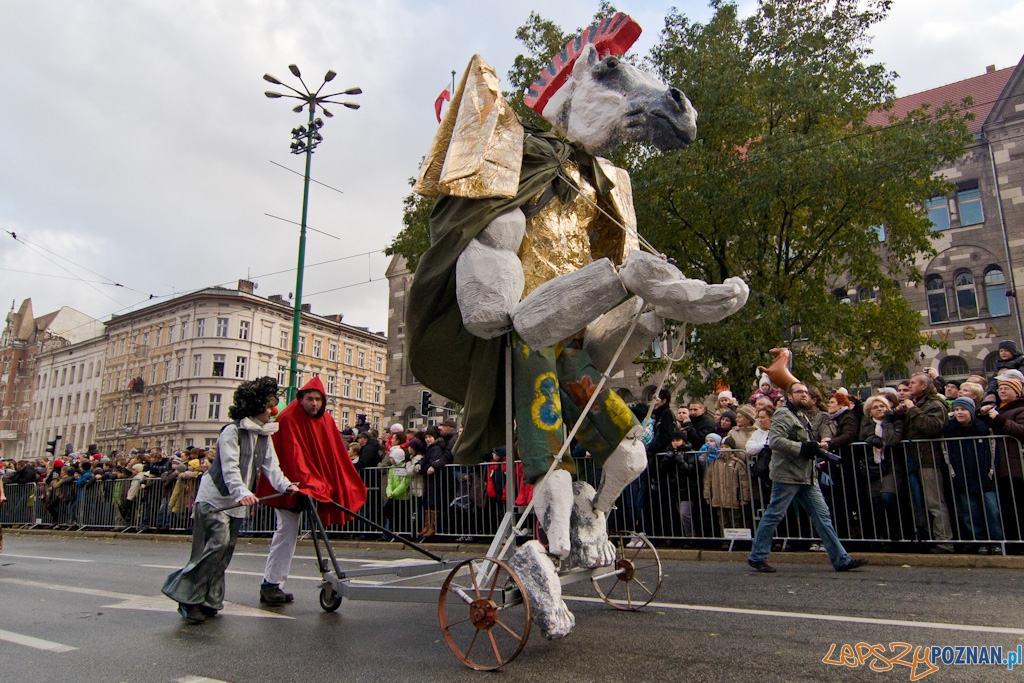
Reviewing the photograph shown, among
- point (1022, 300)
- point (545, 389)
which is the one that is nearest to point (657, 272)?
point (545, 389)

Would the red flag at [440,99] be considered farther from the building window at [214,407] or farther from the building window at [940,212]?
the building window at [214,407]

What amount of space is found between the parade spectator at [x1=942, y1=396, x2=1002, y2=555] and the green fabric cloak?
207 inches

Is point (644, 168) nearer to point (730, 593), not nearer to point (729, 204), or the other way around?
point (729, 204)

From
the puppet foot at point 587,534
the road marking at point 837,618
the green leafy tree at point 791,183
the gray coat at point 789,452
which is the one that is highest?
the green leafy tree at point 791,183

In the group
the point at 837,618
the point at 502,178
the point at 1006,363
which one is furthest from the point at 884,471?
the point at 502,178

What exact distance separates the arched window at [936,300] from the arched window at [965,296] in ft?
1.43

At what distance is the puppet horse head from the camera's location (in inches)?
151

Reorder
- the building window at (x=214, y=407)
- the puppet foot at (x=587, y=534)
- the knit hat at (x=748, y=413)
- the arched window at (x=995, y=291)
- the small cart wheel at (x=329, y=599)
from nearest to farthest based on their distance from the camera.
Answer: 1. the puppet foot at (x=587, y=534)
2. the small cart wheel at (x=329, y=599)
3. the knit hat at (x=748, y=413)
4. the arched window at (x=995, y=291)
5. the building window at (x=214, y=407)

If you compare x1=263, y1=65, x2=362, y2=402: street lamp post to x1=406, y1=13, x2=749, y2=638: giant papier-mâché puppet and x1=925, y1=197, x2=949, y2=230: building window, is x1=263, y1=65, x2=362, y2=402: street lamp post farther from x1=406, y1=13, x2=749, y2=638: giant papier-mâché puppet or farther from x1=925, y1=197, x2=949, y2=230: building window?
x1=925, y1=197, x2=949, y2=230: building window

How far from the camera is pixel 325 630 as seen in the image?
13.4 feet

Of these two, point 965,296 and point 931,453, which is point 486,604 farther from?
point 965,296

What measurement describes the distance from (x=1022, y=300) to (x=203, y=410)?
49426 millimetres

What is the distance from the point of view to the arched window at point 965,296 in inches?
1027

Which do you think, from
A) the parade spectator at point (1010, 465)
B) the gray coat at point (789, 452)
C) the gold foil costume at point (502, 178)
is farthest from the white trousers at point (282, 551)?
the parade spectator at point (1010, 465)
